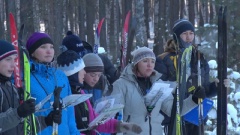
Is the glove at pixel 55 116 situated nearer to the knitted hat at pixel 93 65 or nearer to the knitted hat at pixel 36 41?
the knitted hat at pixel 36 41

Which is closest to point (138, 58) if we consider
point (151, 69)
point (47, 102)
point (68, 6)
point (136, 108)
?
point (151, 69)

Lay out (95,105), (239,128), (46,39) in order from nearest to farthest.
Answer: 1. (46,39)
2. (95,105)
3. (239,128)

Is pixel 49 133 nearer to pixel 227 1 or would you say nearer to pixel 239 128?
pixel 239 128

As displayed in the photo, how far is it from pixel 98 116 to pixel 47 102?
0.58 meters

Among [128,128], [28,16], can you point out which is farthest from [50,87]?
[28,16]

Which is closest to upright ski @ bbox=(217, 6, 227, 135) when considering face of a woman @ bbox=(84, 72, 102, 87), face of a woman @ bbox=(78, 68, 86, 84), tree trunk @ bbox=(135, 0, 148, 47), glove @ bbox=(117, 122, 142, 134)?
glove @ bbox=(117, 122, 142, 134)

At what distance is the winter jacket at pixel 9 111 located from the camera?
3.71m

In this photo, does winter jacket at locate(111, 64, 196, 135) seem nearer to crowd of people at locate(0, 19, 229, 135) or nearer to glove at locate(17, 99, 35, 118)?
crowd of people at locate(0, 19, 229, 135)

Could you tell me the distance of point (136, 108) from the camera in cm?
514

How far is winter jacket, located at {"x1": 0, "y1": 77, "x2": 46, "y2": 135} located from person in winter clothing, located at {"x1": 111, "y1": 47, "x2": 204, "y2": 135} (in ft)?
4.42

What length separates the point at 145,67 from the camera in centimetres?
516

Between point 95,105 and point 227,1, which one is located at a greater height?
point 227,1

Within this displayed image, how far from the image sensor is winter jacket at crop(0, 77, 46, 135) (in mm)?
3711

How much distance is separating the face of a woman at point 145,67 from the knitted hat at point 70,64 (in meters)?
0.73
